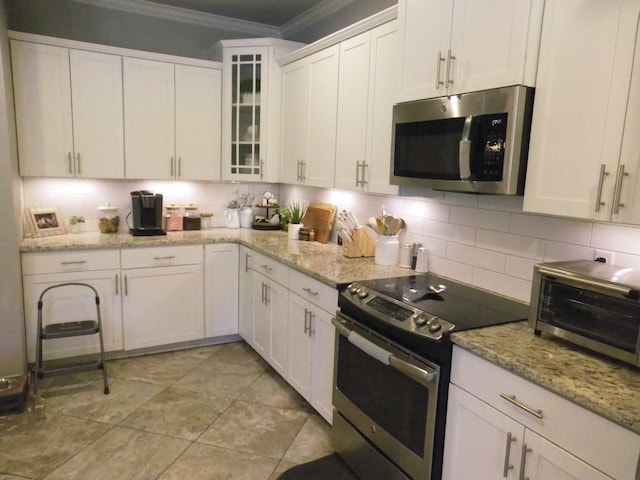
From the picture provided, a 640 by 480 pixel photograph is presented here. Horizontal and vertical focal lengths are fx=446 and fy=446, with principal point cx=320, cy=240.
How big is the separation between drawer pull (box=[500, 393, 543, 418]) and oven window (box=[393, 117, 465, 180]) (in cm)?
92

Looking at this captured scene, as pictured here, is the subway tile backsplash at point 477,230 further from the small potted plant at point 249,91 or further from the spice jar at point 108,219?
the small potted plant at point 249,91

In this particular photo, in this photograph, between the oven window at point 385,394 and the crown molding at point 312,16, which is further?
the crown molding at point 312,16

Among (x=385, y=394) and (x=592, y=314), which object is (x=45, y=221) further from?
(x=592, y=314)

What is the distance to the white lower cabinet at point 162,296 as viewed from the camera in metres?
3.39

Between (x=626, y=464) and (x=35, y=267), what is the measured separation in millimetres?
3365

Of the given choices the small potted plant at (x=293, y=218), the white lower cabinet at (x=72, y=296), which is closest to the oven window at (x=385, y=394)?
the small potted plant at (x=293, y=218)

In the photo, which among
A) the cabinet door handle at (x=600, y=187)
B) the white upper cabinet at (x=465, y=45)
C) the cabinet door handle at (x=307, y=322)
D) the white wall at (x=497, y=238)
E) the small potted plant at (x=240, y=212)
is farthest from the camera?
the small potted plant at (x=240, y=212)

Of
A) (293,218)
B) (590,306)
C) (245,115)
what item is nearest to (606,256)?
(590,306)

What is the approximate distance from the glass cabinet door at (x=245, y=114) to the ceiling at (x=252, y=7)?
42 centimetres

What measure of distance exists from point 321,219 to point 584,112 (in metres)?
2.21

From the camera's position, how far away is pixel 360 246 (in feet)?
9.52

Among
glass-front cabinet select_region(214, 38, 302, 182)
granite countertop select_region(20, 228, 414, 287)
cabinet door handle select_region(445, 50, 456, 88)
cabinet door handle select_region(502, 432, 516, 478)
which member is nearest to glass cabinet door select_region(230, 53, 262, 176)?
glass-front cabinet select_region(214, 38, 302, 182)

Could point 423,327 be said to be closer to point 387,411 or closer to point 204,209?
point 387,411

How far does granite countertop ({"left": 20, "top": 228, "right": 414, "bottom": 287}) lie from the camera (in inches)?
100
